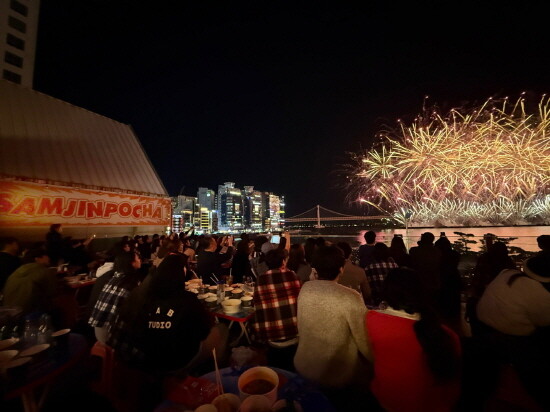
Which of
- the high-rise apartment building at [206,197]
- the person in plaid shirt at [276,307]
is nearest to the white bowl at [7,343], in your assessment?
the person in plaid shirt at [276,307]

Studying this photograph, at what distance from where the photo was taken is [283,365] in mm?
2693

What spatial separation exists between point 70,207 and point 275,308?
8463 mm

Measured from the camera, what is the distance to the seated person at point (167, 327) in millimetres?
1968

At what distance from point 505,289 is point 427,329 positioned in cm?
182

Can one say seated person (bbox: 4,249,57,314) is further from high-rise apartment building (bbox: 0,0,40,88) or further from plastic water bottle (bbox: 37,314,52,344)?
high-rise apartment building (bbox: 0,0,40,88)

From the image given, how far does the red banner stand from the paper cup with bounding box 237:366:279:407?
339 inches

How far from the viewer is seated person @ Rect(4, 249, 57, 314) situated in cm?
313

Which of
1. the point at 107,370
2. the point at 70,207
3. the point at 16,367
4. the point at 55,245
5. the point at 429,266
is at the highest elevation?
the point at 70,207

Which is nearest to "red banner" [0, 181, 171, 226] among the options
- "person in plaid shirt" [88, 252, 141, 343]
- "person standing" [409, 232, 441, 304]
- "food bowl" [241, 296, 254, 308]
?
"person in plaid shirt" [88, 252, 141, 343]

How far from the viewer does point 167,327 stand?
197cm

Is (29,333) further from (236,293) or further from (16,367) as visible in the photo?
(236,293)

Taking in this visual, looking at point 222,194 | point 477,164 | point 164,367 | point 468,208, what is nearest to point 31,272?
point 164,367

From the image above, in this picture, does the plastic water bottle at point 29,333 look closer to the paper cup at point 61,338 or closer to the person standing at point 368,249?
the paper cup at point 61,338

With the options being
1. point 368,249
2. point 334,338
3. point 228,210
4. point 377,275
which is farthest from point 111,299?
point 228,210
